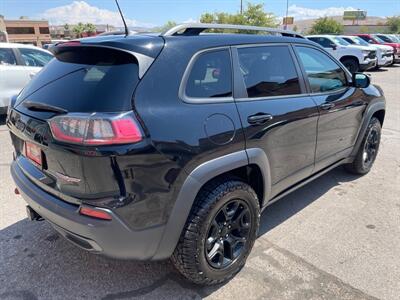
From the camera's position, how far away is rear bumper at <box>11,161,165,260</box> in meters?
1.97

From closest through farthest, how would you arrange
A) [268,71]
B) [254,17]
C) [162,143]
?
[162,143], [268,71], [254,17]

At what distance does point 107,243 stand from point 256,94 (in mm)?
1545

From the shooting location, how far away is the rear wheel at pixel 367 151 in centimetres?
441

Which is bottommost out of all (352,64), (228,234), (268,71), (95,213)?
(352,64)

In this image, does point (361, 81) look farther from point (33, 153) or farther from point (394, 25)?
point (394, 25)

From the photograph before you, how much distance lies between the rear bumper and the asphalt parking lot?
53cm

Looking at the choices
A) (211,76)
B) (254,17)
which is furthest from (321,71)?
(254,17)

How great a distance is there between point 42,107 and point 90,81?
1.29 feet

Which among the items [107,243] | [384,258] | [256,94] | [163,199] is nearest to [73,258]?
[107,243]

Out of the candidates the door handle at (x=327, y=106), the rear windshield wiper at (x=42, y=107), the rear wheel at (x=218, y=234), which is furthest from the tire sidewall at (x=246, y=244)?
the door handle at (x=327, y=106)

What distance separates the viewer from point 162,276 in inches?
104

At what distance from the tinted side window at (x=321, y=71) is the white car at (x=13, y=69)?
17.6ft

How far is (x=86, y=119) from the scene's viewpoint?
192cm

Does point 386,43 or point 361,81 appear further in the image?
point 386,43
